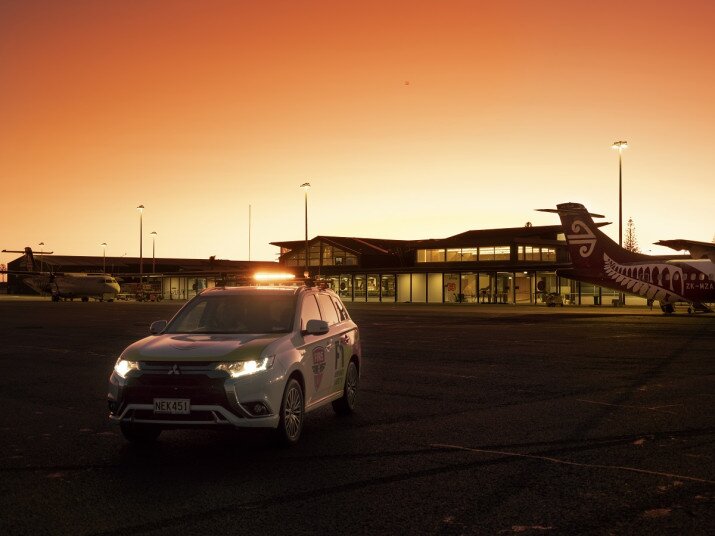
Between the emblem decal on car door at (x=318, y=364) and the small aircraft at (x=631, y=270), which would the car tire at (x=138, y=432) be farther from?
the small aircraft at (x=631, y=270)

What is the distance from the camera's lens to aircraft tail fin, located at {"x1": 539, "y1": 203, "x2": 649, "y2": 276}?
40.5 meters

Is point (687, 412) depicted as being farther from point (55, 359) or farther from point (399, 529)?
point (55, 359)

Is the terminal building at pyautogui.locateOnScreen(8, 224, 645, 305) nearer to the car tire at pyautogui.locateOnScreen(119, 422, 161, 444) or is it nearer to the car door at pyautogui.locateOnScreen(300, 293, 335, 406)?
the car door at pyautogui.locateOnScreen(300, 293, 335, 406)

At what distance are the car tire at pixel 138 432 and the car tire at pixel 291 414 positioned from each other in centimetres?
128

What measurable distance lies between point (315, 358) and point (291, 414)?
900 millimetres

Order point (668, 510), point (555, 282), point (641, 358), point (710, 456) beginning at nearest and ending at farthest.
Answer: point (668, 510), point (710, 456), point (641, 358), point (555, 282)

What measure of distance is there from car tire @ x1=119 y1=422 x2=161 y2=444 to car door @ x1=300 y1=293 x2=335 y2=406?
5.69ft

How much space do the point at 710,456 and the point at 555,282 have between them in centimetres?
6025

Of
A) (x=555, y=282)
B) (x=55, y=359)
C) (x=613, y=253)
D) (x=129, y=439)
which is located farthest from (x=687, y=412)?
(x=555, y=282)

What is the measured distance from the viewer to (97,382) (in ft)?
45.2

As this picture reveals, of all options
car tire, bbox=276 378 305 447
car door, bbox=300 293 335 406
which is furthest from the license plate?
car door, bbox=300 293 335 406

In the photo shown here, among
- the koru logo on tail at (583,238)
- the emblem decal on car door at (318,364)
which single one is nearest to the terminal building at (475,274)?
the koru logo on tail at (583,238)

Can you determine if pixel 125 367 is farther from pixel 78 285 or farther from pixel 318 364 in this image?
pixel 78 285

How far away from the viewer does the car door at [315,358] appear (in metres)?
8.62
